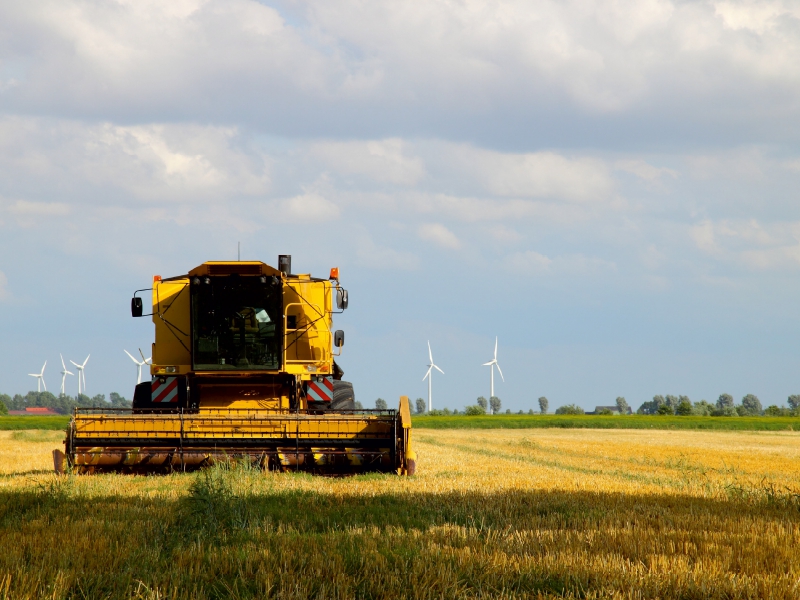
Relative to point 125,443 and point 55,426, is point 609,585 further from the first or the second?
point 55,426

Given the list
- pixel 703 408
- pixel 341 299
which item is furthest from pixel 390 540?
pixel 703 408

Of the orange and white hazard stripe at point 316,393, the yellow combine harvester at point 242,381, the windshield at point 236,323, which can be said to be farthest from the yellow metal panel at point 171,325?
the orange and white hazard stripe at point 316,393

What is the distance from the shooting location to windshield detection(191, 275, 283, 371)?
1571 cm

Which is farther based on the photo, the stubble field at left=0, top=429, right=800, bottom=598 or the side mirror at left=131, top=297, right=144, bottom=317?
the side mirror at left=131, top=297, right=144, bottom=317

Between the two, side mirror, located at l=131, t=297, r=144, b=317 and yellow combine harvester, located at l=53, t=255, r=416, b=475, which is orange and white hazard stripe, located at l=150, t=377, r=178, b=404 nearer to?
yellow combine harvester, located at l=53, t=255, r=416, b=475

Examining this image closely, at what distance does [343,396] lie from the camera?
17250 mm

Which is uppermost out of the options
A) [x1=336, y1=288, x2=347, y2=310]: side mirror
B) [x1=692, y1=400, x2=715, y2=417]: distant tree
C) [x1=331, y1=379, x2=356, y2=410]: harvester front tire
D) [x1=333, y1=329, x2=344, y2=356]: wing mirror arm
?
[x1=336, y1=288, x2=347, y2=310]: side mirror

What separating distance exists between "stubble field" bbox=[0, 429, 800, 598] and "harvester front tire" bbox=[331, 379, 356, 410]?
5297mm

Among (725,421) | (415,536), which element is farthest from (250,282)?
(725,421)

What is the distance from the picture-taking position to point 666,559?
5.93 m

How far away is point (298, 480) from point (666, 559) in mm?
6734

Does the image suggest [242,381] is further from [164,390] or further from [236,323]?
[164,390]

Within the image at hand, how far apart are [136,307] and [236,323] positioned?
70.7 inches

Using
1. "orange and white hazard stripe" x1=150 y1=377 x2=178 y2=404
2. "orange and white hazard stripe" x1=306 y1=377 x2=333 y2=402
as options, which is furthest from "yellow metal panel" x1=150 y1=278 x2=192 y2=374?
"orange and white hazard stripe" x1=306 y1=377 x2=333 y2=402
